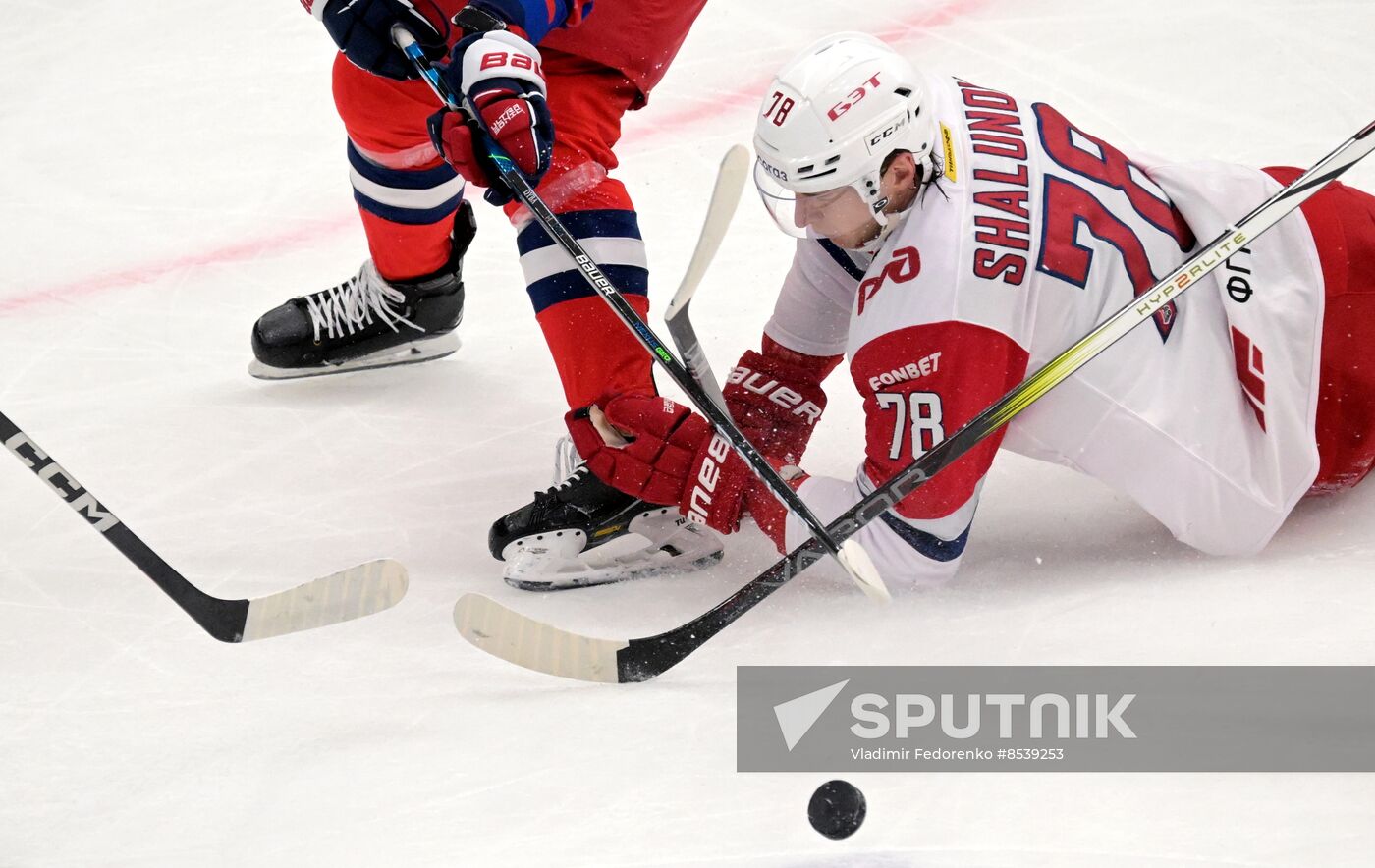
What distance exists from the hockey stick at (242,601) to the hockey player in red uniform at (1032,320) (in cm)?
39

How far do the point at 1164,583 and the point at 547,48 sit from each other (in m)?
1.39

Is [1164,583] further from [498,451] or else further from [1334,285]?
[498,451]

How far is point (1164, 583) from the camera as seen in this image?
2.12 metres

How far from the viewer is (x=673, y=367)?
215 cm

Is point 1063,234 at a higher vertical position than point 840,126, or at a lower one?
lower

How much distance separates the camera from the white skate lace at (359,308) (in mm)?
3178

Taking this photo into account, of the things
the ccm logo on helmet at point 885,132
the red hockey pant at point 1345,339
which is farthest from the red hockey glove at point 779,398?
the red hockey pant at point 1345,339

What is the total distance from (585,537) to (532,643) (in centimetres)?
36

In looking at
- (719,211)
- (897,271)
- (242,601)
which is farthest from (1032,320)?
(242,601)

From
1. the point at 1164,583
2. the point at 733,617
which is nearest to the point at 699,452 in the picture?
the point at 733,617

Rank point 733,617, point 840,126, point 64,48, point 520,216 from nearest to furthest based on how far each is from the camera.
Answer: point 840,126
point 733,617
point 520,216
point 64,48

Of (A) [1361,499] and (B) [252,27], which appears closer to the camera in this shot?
(A) [1361,499]

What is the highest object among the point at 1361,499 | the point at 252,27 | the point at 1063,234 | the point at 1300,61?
the point at 1063,234

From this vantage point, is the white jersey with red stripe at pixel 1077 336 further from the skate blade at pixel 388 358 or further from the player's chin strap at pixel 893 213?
the skate blade at pixel 388 358
